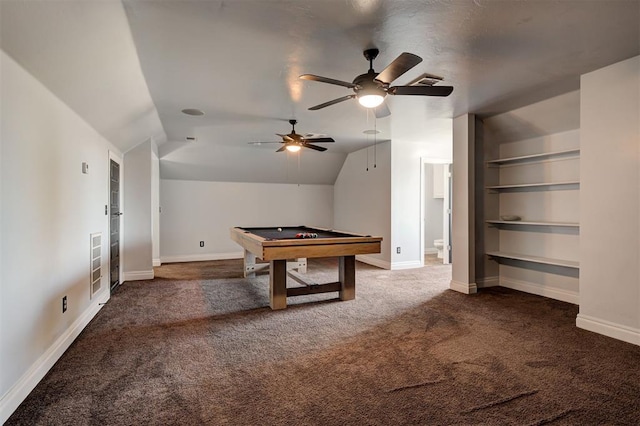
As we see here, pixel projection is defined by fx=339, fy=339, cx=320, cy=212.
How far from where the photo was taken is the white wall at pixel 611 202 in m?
2.67

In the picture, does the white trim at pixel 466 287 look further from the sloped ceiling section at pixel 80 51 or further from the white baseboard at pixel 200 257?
the white baseboard at pixel 200 257

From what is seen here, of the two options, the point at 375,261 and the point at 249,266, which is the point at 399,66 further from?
the point at 375,261

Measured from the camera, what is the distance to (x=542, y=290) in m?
4.12

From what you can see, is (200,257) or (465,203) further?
(200,257)

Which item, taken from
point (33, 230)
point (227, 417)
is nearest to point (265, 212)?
point (33, 230)

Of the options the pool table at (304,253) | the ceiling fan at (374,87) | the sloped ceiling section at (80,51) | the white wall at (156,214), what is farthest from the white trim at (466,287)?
the white wall at (156,214)

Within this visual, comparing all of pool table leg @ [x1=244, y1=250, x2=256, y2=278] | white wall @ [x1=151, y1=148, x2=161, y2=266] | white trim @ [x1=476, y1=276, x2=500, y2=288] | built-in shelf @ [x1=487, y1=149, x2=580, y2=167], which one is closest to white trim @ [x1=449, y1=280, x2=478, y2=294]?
white trim @ [x1=476, y1=276, x2=500, y2=288]

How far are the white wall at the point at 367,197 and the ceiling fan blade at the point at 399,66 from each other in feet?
12.0

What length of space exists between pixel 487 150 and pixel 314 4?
3448mm

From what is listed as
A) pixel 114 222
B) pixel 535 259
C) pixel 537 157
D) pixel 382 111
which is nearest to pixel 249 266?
pixel 114 222

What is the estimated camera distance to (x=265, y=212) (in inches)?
296

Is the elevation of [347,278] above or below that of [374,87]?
below

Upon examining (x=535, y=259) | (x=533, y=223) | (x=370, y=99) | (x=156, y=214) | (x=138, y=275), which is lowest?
(x=138, y=275)

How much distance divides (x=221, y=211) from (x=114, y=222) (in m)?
2.81
